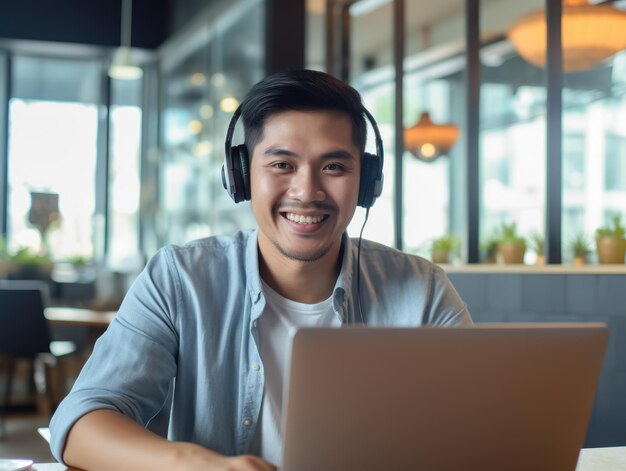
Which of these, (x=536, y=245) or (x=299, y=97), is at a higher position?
(x=299, y=97)

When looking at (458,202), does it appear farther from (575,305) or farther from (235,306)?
(235,306)

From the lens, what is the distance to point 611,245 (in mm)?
2928

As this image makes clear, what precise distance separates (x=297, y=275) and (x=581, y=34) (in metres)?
2.65

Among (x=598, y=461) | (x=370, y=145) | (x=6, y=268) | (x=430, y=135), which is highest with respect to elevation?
(x=430, y=135)

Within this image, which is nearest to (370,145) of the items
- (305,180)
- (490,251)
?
(490,251)

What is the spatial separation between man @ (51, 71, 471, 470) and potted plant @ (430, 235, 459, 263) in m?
2.35

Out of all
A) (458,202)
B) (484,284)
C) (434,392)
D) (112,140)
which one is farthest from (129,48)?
(434,392)

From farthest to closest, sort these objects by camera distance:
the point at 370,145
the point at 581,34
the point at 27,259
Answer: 1. the point at 27,259
2. the point at 370,145
3. the point at 581,34

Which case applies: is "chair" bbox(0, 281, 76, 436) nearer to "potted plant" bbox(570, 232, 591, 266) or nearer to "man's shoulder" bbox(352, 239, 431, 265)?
"potted plant" bbox(570, 232, 591, 266)

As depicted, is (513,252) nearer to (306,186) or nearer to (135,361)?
(306,186)

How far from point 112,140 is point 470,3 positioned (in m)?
6.06

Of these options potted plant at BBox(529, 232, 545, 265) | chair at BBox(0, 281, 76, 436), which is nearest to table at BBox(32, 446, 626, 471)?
potted plant at BBox(529, 232, 545, 265)

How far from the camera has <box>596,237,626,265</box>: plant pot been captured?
292 cm

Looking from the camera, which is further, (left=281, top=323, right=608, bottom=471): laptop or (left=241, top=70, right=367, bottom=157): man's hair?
(left=241, top=70, right=367, bottom=157): man's hair
